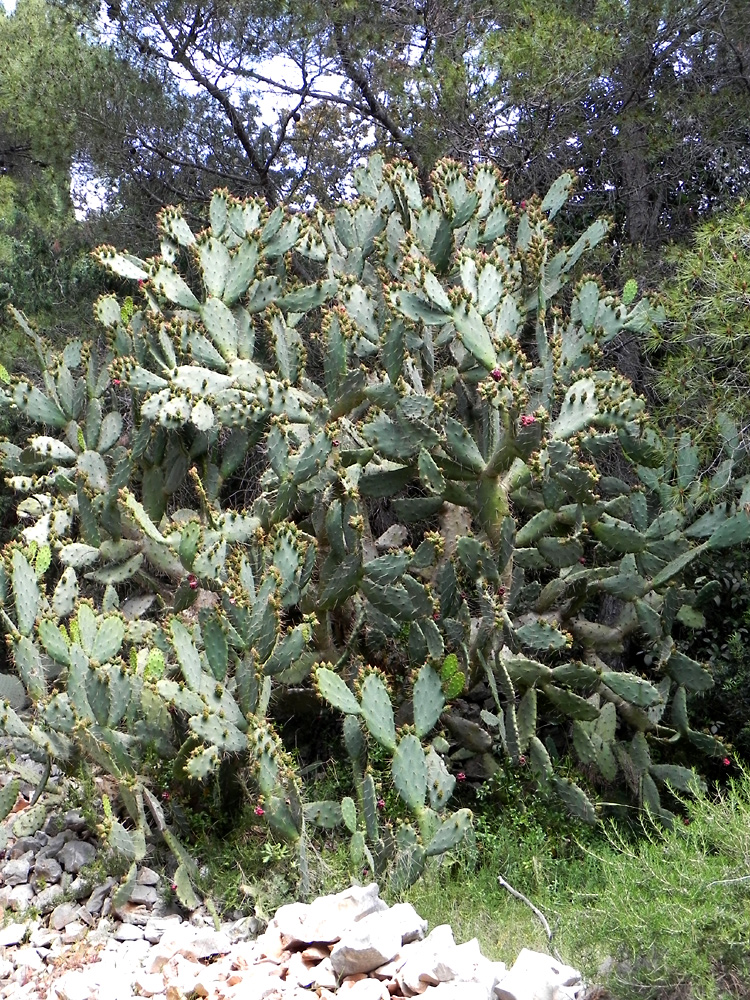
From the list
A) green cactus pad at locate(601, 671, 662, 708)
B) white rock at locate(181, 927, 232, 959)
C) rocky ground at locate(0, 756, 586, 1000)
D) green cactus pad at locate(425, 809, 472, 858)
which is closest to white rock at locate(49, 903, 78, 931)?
rocky ground at locate(0, 756, 586, 1000)

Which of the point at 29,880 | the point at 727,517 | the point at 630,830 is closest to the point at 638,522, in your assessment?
the point at 727,517

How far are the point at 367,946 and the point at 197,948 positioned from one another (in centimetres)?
82

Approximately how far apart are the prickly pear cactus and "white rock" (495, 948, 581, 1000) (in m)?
0.83

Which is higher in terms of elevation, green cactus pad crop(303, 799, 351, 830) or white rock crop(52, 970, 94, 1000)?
green cactus pad crop(303, 799, 351, 830)

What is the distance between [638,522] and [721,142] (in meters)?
3.19

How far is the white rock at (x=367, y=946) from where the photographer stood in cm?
326

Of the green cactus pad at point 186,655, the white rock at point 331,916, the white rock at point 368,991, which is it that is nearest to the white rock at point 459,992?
the white rock at point 368,991

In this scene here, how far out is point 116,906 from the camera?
13.5ft

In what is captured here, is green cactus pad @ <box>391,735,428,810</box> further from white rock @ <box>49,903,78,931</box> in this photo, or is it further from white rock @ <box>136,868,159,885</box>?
white rock @ <box>49,903,78,931</box>

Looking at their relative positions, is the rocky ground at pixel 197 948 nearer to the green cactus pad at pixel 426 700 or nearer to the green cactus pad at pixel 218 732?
the green cactus pad at pixel 218 732

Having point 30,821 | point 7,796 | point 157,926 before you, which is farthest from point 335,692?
point 7,796

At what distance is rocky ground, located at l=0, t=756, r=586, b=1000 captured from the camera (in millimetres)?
3164

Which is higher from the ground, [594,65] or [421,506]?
[594,65]

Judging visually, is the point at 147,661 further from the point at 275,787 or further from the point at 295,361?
the point at 295,361
